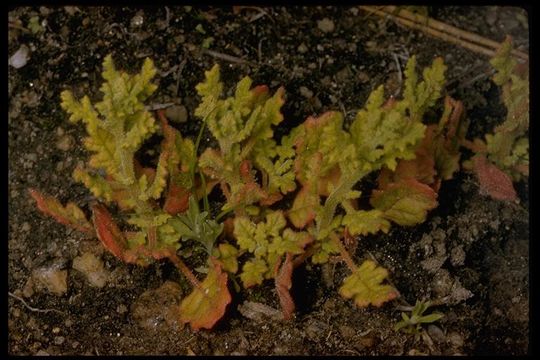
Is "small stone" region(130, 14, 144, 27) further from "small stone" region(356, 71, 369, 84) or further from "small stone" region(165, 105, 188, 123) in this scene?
"small stone" region(356, 71, 369, 84)

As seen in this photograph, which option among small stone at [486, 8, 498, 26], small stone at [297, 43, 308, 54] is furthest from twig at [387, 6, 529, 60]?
small stone at [297, 43, 308, 54]

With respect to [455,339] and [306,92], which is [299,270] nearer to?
[455,339]

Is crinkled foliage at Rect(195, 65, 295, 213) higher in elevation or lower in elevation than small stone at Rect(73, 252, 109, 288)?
higher

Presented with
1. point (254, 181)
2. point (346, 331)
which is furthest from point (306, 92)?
point (346, 331)

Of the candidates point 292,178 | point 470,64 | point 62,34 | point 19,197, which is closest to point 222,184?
point 292,178

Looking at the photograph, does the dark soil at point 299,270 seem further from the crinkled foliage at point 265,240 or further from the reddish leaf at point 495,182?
the crinkled foliage at point 265,240
